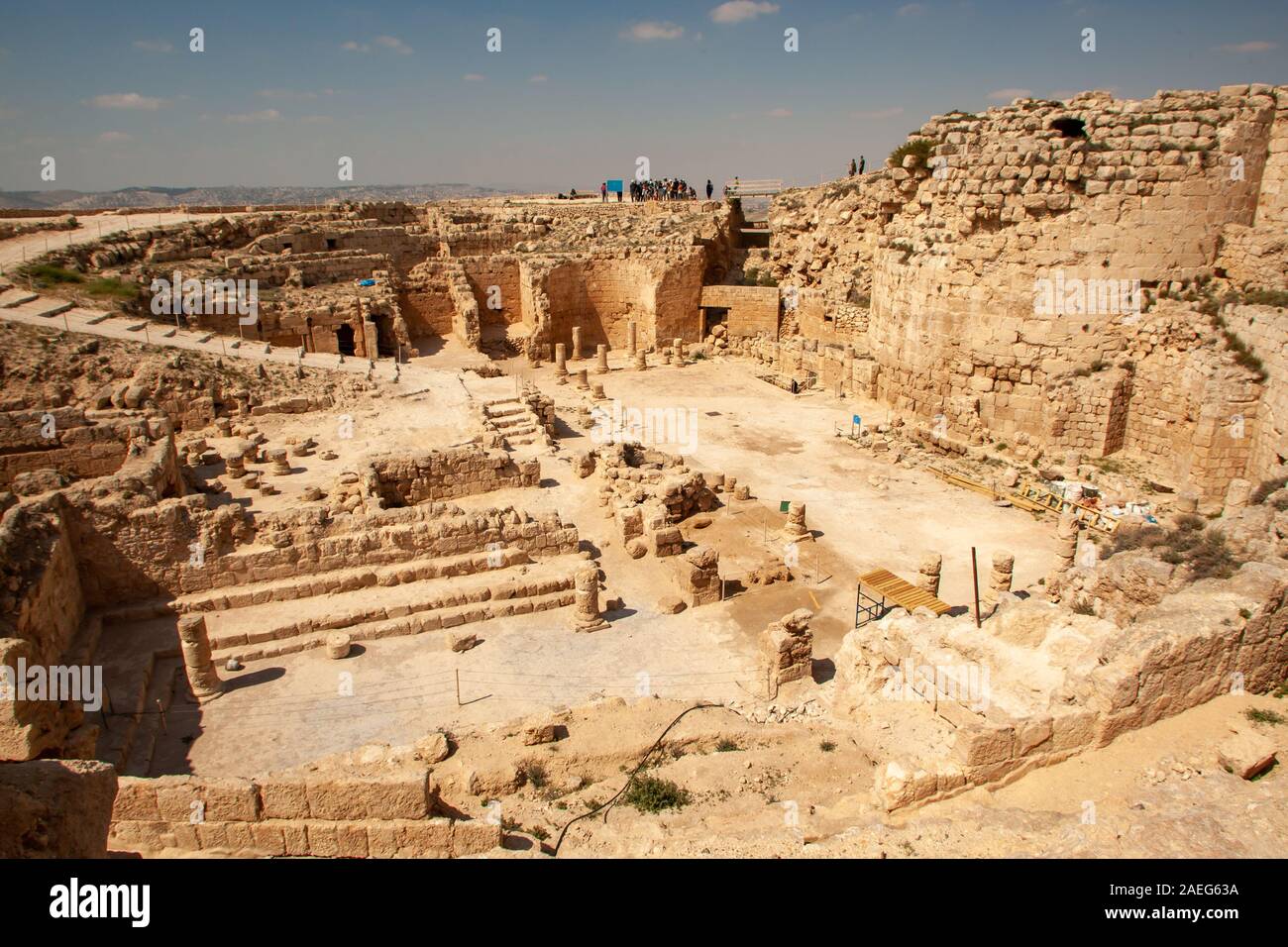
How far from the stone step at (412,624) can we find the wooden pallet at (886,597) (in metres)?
4.73

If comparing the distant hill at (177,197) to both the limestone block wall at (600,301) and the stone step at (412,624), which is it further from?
the stone step at (412,624)

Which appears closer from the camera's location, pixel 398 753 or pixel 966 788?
pixel 966 788

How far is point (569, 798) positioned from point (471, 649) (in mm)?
4081

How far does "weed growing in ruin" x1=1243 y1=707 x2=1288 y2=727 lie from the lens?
6.57m

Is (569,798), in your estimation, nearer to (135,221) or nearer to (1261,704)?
(1261,704)

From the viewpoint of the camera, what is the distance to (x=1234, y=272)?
54.0 ft

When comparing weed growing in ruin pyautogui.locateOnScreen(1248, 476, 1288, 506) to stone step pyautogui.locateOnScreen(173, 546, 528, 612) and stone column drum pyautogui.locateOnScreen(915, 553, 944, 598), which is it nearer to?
stone column drum pyautogui.locateOnScreen(915, 553, 944, 598)

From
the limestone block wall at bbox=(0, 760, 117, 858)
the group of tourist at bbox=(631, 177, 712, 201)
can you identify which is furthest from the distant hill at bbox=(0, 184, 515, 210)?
the limestone block wall at bbox=(0, 760, 117, 858)

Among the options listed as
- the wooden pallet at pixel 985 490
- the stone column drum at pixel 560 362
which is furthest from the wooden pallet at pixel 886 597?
the stone column drum at pixel 560 362

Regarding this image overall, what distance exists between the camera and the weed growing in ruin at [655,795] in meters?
7.32

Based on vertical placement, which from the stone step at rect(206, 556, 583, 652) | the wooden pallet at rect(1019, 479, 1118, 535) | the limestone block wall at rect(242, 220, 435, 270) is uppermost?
the limestone block wall at rect(242, 220, 435, 270)

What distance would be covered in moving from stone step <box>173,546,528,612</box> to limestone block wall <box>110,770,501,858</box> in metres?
5.53
